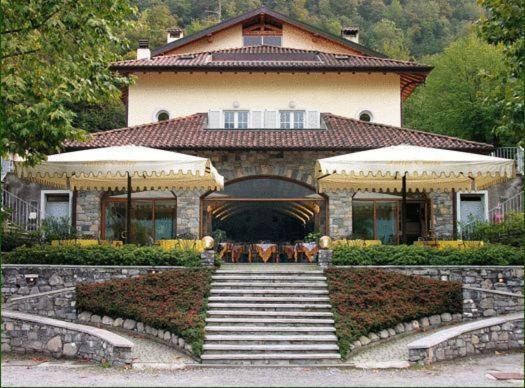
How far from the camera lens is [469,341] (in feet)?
45.7

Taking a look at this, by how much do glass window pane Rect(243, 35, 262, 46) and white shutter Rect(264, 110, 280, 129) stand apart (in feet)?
19.2

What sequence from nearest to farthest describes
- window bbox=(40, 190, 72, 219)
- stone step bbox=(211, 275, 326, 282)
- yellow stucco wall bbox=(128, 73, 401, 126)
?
stone step bbox=(211, 275, 326, 282) → window bbox=(40, 190, 72, 219) → yellow stucco wall bbox=(128, 73, 401, 126)

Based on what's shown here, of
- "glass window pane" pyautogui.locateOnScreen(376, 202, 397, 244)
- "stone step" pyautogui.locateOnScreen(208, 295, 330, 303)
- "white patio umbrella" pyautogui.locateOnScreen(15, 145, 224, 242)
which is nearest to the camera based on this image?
"stone step" pyautogui.locateOnScreen(208, 295, 330, 303)

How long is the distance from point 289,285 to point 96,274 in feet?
15.0

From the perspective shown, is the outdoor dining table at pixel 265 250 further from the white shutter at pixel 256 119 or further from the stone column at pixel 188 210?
the white shutter at pixel 256 119

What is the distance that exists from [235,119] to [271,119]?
1386 mm

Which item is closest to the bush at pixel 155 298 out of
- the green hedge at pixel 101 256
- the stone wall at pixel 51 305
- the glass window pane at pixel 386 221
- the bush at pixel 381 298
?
the stone wall at pixel 51 305

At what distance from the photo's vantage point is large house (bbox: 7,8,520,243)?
24062mm

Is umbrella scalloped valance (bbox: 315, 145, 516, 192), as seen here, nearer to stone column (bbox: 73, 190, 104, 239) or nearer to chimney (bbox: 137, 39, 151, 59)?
stone column (bbox: 73, 190, 104, 239)

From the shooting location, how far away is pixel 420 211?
24625mm

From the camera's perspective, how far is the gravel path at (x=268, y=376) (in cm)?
1124

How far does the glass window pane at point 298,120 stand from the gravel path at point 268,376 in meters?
14.6

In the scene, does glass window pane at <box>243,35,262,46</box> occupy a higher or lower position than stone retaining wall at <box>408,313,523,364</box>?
higher

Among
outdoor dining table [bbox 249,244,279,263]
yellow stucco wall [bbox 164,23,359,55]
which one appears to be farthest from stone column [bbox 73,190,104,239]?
yellow stucco wall [bbox 164,23,359,55]
